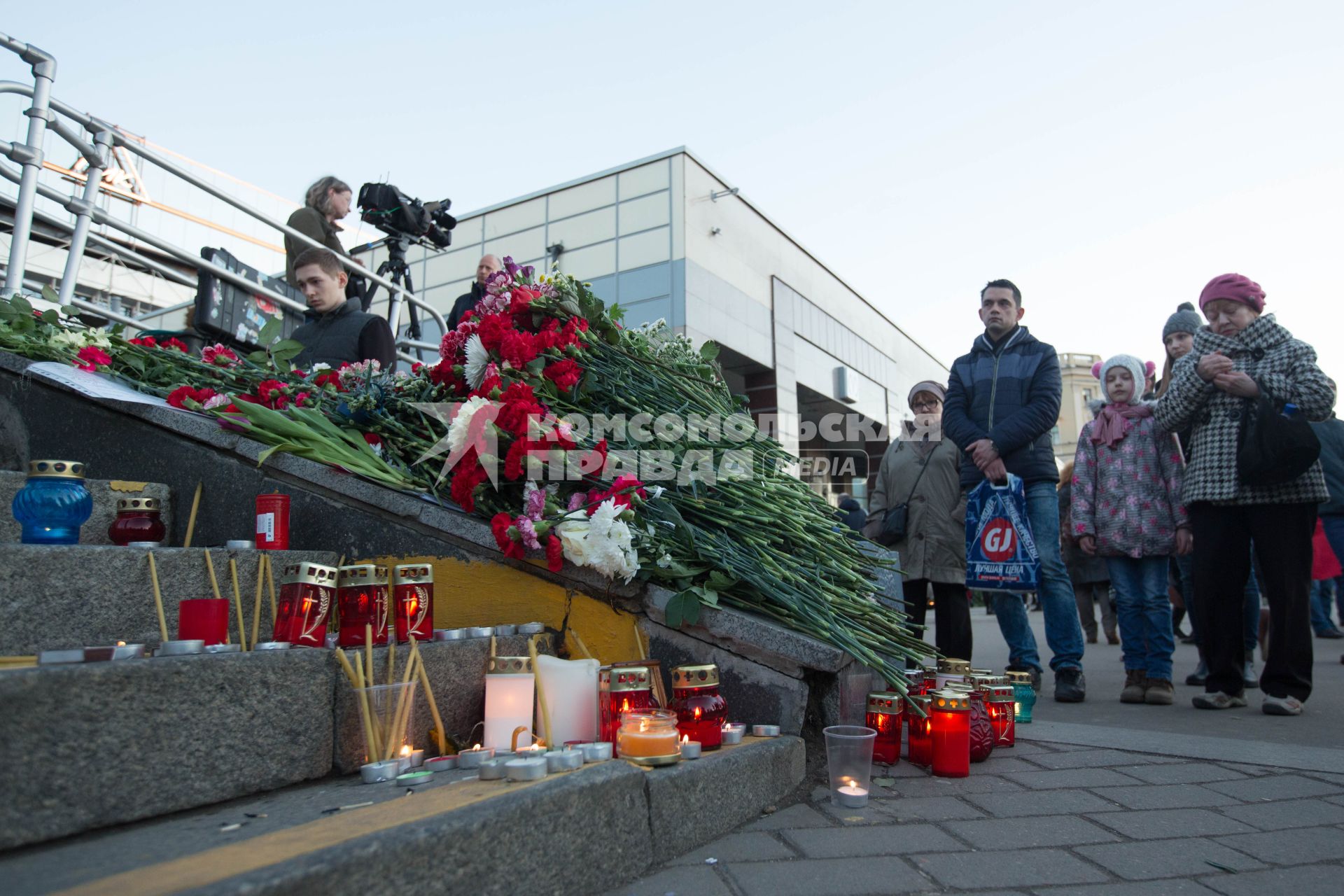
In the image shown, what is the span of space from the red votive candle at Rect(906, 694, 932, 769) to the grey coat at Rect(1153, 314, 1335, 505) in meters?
1.83

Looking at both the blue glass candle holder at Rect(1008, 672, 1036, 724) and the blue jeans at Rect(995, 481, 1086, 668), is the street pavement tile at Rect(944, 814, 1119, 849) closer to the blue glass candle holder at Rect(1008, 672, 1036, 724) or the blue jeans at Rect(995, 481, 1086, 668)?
the blue glass candle holder at Rect(1008, 672, 1036, 724)

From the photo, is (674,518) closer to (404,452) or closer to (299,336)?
(404,452)

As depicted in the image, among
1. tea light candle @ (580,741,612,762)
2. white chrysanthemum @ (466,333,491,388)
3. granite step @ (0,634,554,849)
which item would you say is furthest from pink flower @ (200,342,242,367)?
tea light candle @ (580,741,612,762)

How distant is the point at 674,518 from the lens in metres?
2.54

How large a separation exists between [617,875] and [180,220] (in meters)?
16.4

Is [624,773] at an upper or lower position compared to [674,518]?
lower

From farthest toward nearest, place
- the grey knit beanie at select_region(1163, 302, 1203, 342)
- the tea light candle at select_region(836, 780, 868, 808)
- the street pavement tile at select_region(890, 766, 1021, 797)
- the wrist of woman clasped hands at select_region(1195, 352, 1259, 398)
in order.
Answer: the grey knit beanie at select_region(1163, 302, 1203, 342), the wrist of woman clasped hands at select_region(1195, 352, 1259, 398), the street pavement tile at select_region(890, 766, 1021, 797), the tea light candle at select_region(836, 780, 868, 808)

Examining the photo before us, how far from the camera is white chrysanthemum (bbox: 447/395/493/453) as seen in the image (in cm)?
254

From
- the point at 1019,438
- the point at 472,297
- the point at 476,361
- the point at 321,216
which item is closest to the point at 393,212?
the point at 321,216

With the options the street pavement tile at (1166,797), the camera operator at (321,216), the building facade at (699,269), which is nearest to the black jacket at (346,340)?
the camera operator at (321,216)

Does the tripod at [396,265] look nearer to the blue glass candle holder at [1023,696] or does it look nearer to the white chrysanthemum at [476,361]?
the white chrysanthemum at [476,361]

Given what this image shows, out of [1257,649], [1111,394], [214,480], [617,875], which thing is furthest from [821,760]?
[1257,649]

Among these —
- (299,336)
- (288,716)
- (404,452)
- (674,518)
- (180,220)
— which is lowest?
(288,716)

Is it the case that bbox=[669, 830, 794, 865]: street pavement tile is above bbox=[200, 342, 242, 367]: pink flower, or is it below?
below
